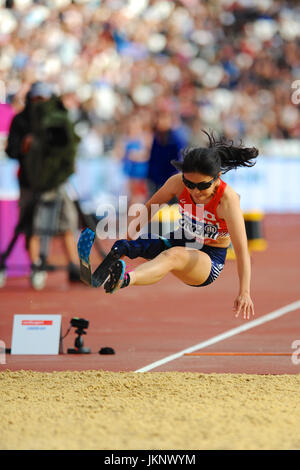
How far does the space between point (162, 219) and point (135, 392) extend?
25.5ft

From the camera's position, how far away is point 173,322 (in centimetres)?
928

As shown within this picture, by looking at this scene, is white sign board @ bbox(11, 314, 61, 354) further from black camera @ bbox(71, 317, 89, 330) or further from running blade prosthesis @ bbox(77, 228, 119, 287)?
running blade prosthesis @ bbox(77, 228, 119, 287)

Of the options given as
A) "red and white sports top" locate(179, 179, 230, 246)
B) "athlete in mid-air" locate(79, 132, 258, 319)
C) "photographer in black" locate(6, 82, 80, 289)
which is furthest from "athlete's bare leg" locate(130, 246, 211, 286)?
"photographer in black" locate(6, 82, 80, 289)

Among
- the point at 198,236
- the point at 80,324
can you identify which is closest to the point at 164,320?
the point at 80,324

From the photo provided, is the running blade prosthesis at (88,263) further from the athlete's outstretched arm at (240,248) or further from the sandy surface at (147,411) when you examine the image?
the athlete's outstretched arm at (240,248)

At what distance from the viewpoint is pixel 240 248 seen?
6.06 metres

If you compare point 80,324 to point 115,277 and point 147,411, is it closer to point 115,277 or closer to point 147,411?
point 115,277

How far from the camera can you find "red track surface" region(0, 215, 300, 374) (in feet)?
23.8

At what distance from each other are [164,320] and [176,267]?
3157mm

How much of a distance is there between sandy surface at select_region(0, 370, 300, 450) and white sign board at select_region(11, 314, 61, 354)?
74 cm

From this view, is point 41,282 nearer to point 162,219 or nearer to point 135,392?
point 162,219

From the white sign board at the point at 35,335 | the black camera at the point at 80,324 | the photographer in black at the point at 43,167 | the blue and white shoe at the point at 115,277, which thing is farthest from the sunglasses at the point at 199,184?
the photographer in black at the point at 43,167

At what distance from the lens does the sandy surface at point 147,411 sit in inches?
184

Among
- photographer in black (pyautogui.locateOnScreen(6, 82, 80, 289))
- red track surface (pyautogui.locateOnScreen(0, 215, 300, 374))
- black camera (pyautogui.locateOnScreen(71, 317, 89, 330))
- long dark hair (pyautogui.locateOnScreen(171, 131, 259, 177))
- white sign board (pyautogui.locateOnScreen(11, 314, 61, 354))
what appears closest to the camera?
long dark hair (pyautogui.locateOnScreen(171, 131, 259, 177))
